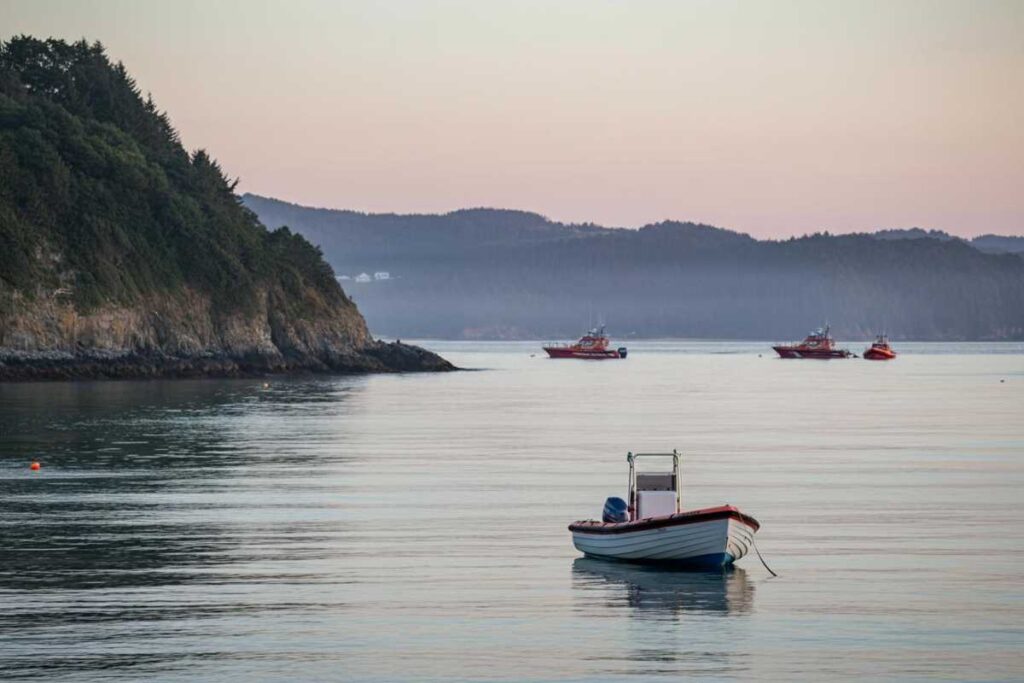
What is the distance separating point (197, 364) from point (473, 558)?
119 metres

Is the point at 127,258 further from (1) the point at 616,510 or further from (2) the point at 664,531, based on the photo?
(2) the point at 664,531

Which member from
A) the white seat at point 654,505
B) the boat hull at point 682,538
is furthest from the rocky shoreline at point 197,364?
the boat hull at point 682,538

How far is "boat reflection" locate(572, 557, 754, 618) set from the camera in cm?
2770

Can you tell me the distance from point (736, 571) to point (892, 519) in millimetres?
10707

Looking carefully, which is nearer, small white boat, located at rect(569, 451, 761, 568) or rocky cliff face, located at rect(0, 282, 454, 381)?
small white boat, located at rect(569, 451, 761, 568)

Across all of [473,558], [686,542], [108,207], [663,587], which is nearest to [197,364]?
A: [108,207]

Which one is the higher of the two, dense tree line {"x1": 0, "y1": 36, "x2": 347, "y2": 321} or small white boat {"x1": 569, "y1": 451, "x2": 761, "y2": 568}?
dense tree line {"x1": 0, "y1": 36, "x2": 347, "y2": 321}

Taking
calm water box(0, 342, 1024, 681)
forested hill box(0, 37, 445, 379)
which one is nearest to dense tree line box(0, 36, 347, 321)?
forested hill box(0, 37, 445, 379)

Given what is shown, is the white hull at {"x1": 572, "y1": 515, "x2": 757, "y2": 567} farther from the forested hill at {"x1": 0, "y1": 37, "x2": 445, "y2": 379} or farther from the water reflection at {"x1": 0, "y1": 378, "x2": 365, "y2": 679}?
the forested hill at {"x1": 0, "y1": 37, "x2": 445, "y2": 379}

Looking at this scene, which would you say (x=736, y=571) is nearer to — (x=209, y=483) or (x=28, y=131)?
(x=209, y=483)

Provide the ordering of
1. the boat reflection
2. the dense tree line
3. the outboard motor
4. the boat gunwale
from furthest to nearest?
the dense tree line < the outboard motor < the boat gunwale < the boat reflection

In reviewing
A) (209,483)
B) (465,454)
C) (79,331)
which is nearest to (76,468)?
(209,483)

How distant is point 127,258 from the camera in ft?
513

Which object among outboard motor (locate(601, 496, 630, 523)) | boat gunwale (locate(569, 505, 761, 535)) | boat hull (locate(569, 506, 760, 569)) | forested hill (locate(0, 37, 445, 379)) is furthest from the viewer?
forested hill (locate(0, 37, 445, 379))
